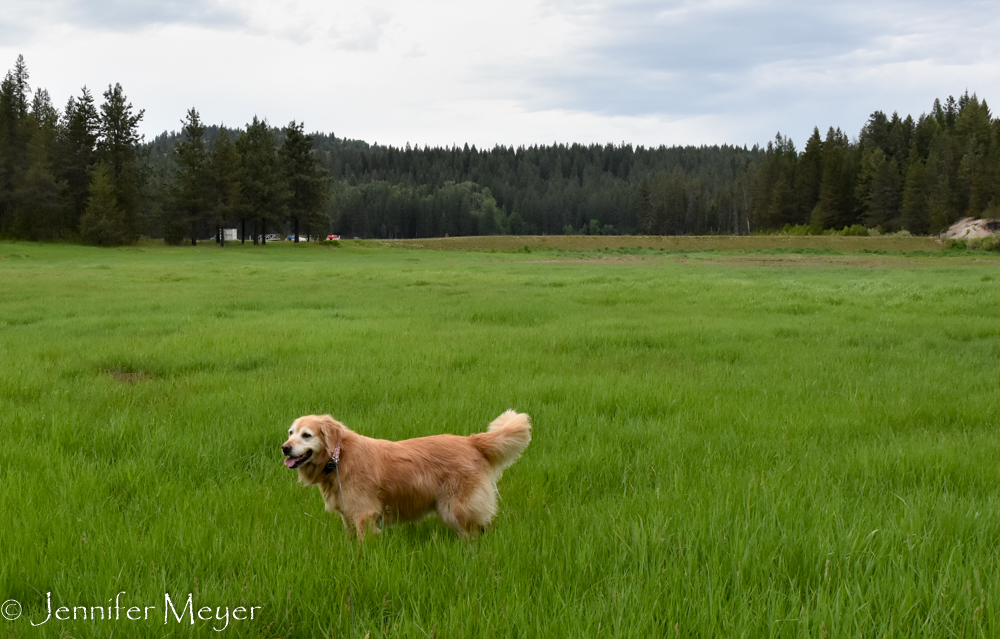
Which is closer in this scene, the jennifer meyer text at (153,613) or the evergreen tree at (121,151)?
the jennifer meyer text at (153,613)

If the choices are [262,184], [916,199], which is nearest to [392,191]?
[262,184]

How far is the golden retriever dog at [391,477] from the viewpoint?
4035 millimetres

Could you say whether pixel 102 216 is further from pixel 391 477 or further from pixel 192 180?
pixel 391 477

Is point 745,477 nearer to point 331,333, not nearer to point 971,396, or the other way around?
point 971,396

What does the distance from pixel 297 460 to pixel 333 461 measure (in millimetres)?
234

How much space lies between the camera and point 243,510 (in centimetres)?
432

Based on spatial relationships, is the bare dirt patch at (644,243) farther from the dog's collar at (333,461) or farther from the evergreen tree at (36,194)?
the dog's collar at (333,461)

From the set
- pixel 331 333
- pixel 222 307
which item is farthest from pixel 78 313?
pixel 331 333

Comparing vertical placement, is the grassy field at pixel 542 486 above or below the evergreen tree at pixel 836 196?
below

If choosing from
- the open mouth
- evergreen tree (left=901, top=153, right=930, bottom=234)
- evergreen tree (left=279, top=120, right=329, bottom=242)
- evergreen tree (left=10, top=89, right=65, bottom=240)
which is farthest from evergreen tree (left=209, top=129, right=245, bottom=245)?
evergreen tree (left=901, top=153, right=930, bottom=234)

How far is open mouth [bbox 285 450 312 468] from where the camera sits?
3.89 metres

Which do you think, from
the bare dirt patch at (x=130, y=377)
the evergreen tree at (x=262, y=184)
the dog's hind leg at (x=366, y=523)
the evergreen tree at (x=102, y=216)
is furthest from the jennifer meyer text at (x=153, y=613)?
the evergreen tree at (x=262, y=184)

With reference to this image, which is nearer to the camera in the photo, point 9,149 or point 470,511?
point 470,511

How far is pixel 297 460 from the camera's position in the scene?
3945mm
